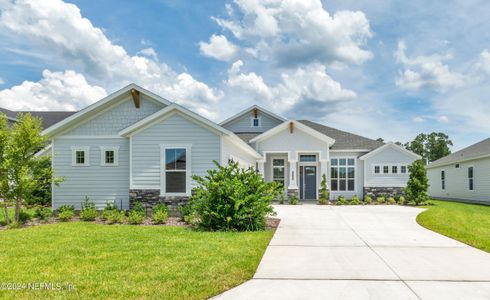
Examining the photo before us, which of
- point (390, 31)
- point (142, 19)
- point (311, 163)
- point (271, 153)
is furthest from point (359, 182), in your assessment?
point (142, 19)

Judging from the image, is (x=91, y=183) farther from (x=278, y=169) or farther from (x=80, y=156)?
(x=278, y=169)

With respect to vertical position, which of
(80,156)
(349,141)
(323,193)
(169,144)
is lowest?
(323,193)

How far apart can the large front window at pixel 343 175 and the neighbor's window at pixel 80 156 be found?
14171 mm

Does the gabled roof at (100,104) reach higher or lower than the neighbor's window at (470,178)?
higher

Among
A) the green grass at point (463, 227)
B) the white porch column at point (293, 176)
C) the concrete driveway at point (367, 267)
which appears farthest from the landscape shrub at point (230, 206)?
the white porch column at point (293, 176)

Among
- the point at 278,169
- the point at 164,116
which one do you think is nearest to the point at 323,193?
the point at 278,169

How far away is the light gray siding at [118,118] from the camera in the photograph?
1485 centimetres

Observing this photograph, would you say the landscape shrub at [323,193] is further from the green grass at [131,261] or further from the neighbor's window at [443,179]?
the neighbor's window at [443,179]

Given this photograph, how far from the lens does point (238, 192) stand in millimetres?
10023

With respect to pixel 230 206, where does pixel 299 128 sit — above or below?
above

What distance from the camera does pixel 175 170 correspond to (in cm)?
1378

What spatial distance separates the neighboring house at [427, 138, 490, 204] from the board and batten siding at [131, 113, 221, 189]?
58.5 ft

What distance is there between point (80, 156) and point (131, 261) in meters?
9.94

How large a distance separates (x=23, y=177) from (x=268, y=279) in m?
9.65
